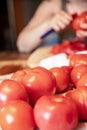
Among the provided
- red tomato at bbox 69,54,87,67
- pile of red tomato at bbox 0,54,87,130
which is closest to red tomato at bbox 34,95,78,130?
pile of red tomato at bbox 0,54,87,130

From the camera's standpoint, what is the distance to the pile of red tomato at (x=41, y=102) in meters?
0.30

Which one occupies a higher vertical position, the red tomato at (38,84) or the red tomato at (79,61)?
the red tomato at (38,84)

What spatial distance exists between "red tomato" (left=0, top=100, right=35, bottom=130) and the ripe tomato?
0.02 m

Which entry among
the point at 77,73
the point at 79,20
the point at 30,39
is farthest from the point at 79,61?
the point at 30,39

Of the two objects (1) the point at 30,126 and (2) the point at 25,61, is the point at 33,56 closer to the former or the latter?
(2) the point at 25,61

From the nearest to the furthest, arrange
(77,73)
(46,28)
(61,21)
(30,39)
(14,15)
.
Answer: (77,73) → (61,21) → (46,28) → (30,39) → (14,15)

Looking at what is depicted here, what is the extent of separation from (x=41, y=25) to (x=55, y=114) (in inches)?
32.7

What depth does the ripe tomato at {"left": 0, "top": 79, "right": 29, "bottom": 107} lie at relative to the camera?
337mm

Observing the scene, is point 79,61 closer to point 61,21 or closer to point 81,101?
point 81,101

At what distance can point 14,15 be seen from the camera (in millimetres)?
1484

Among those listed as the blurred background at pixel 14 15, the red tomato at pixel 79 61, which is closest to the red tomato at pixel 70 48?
the red tomato at pixel 79 61

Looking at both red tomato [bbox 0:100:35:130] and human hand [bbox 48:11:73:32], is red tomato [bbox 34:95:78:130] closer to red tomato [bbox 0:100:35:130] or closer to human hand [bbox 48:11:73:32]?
red tomato [bbox 0:100:35:130]

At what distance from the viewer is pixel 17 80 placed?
0.37m

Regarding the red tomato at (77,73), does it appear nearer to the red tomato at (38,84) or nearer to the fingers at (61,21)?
the red tomato at (38,84)
